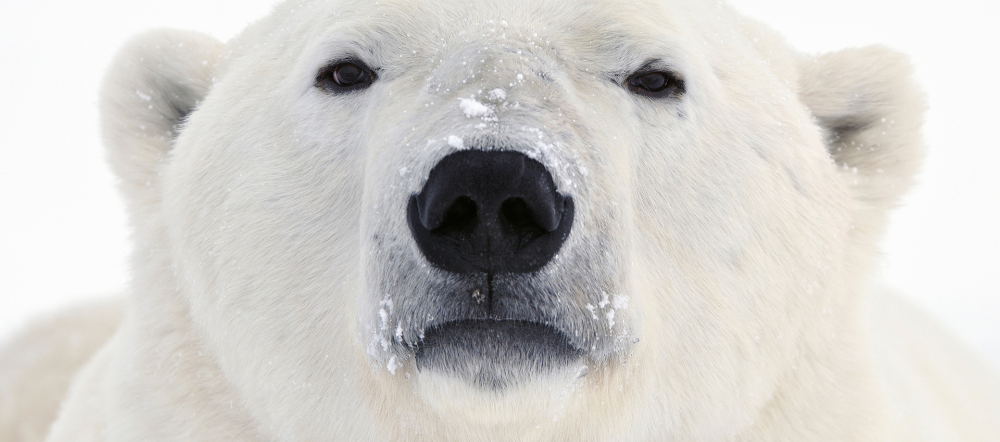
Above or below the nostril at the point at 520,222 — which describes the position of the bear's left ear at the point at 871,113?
above

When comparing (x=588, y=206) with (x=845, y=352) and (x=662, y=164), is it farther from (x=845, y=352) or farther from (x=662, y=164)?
(x=845, y=352)

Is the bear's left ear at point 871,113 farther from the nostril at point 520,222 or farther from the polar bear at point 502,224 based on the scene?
the nostril at point 520,222

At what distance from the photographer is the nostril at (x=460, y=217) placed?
1585 mm

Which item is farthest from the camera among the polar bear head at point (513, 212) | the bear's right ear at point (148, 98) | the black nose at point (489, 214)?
the bear's right ear at point (148, 98)

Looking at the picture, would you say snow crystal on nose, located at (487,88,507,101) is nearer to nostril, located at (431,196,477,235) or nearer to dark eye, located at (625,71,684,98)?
nostril, located at (431,196,477,235)

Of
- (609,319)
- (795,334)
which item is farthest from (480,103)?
(795,334)

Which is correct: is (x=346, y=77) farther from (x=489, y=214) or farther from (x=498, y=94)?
(x=489, y=214)

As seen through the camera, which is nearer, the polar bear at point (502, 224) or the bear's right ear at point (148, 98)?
the polar bear at point (502, 224)

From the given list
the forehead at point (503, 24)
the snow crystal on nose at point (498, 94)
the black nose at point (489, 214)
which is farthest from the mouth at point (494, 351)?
the forehead at point (503, 24)

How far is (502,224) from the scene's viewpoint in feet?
5.21

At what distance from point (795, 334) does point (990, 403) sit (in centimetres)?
262

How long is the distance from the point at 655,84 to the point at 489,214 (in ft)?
2.89

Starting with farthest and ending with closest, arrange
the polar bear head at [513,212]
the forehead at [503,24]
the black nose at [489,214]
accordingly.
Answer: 1. the forehead at [503,24]
2. the polar bear head at [513,212]
3. the black nose at [489,214]

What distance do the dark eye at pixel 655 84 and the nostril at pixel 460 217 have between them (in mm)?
816
